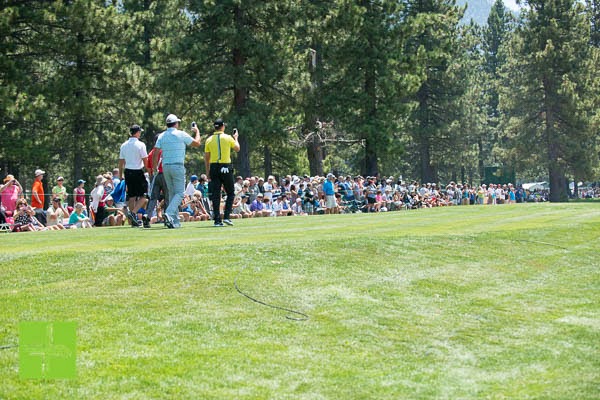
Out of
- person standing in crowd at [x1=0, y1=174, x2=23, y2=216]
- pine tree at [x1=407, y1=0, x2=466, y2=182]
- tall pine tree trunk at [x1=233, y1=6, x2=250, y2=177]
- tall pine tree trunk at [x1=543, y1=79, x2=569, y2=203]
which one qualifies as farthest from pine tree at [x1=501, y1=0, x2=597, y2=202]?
person standing in crowd at [x1=0, y1=174, x2=23, y2=216]

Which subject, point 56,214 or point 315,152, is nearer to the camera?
point 56,214

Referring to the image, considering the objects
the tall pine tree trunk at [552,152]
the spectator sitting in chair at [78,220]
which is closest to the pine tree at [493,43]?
the tall pine tree trunk at [552,152]

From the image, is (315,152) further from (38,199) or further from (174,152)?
(174,152)

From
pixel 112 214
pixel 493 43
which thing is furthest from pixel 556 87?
pixel 112 214

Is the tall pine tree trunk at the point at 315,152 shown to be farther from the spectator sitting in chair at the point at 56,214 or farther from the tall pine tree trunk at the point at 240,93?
the spectator sitting in chair at the point at 56,214

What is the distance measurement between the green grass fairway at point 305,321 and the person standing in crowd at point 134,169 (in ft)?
10.5

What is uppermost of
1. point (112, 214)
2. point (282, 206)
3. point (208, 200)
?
point (208, 200)

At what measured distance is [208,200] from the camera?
25.9 meters

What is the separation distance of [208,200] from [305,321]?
1713 cm

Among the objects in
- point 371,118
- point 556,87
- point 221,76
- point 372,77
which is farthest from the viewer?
point 556,87

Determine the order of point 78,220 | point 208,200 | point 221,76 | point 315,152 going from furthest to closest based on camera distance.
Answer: point 315,152, point 221,76, point 208,200, point 78,220

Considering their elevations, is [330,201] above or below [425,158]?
below

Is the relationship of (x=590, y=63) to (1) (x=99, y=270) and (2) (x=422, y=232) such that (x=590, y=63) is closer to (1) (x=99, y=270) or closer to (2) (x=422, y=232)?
(2) (x=422, y=232)

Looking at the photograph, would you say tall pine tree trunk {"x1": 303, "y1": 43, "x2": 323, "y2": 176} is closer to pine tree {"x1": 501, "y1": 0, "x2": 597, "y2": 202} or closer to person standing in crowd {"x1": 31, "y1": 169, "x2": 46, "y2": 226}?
person standing in crowd {"x1": 31, "y1": 169, "x2": 46, "y2": 226}
